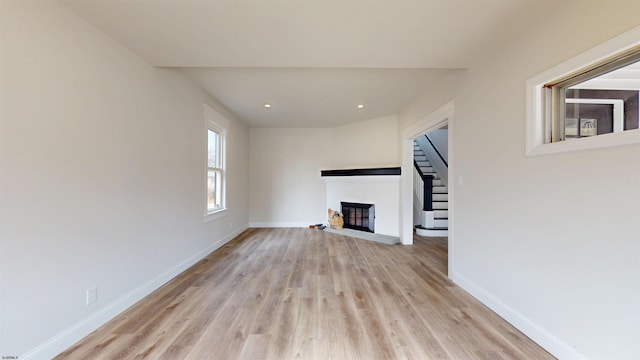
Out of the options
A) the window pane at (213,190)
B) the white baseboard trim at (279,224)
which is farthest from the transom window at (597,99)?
the white baseboard trim at (279,224)

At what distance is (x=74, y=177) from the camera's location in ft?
5.77

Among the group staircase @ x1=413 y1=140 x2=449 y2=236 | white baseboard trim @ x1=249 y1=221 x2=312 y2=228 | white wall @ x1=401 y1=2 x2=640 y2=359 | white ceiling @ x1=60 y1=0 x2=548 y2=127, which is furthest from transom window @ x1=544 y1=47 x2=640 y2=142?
white baseboard trim @ x1=249 y1=221 x2=312 y2=228

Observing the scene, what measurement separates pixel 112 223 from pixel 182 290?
3.22ft

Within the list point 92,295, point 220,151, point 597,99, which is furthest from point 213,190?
point 597,99

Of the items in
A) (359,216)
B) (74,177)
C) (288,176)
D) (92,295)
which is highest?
(288,176)

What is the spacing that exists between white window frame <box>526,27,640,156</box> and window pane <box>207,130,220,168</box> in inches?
162

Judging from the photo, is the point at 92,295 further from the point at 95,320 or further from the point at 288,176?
the point at 288,176

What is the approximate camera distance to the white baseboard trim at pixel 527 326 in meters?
1.58

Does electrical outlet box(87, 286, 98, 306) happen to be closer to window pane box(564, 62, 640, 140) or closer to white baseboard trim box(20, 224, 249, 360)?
white baseboard trim box(20, 224, 249, 360)

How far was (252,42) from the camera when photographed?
2.11 meters

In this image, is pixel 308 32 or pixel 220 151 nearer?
pixel 308 32

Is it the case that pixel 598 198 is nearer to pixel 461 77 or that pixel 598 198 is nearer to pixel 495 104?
pixel 495 104

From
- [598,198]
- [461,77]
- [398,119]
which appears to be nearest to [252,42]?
[461,77]

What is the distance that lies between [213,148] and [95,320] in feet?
9.63
